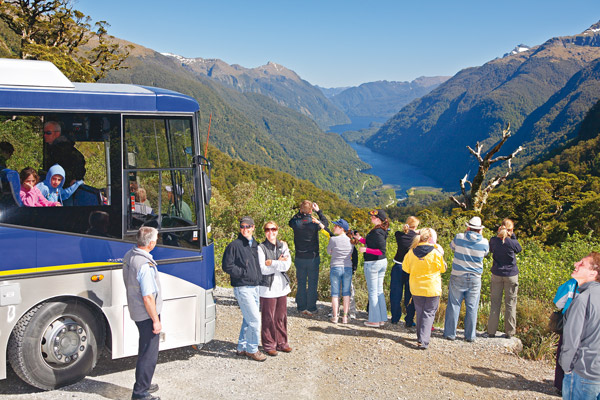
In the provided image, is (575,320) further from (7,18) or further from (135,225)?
(7,18)

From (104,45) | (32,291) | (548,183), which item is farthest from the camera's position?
(548,183)

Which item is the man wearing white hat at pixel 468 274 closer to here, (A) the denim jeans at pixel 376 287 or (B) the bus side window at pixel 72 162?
(A) the denim jeans at pixel 376 287

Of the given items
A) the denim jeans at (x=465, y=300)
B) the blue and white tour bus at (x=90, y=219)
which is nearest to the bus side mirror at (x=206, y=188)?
the blue and white tour bus at (x=90, y=219)

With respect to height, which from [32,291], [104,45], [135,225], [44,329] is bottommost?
[44,329]

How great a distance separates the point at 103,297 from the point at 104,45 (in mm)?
36963

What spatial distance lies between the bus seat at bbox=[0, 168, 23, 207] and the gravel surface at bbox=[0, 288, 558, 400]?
2.41 m

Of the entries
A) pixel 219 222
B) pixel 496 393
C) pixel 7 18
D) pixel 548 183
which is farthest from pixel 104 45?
pixel 548 183

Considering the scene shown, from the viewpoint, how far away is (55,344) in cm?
570

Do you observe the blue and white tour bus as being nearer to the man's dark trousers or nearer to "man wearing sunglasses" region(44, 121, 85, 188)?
"man wearing sunglasses" region(44, 121, 85, 188)

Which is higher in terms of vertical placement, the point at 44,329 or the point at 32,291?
the point at 32,291

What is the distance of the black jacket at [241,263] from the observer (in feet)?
20.8

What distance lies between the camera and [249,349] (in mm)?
6770

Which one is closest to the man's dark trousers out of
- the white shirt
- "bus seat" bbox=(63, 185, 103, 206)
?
"bus seat" bbox=(63, 185, 103, 206)

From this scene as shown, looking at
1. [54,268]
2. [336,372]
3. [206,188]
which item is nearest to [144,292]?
[54,268]
